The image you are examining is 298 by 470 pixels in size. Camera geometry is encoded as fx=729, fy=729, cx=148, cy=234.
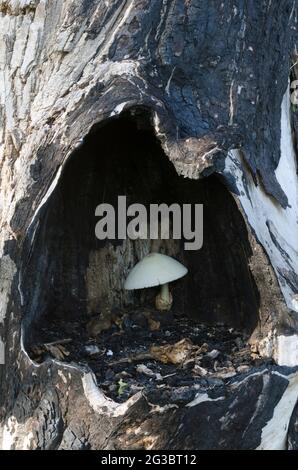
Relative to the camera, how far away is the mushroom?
3320 millimetres

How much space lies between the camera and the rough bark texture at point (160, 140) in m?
2.53

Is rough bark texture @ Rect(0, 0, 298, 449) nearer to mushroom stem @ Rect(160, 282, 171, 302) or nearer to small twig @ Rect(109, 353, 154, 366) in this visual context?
small twig @ Rect(109, 353, 154, 366)

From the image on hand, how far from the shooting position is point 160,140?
8.78 ft

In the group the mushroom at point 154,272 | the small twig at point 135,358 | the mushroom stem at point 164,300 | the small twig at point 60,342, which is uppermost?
the mushroom at point 154,272

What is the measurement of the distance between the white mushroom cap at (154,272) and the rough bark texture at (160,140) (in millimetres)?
552

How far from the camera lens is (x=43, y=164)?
2717 mm

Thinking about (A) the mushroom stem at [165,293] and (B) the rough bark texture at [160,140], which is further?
(A) the mushroom stem at [165,293]

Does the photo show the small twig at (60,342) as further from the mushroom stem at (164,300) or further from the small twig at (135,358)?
the mushroom stem at (164,300)

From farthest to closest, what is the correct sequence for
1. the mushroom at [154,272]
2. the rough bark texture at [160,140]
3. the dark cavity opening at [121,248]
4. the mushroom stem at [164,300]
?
the mushroom stem at [164,300]
the mushroom at [154,272]
the dark cavity opening at [121,248]
the rough bark texture at [160,140]

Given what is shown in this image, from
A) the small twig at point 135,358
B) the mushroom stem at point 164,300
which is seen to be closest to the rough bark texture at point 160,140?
the small twig at point 135,358

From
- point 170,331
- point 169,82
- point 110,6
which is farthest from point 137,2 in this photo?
point 170,331

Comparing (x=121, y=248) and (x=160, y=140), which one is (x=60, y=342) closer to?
(x=121, y=248)

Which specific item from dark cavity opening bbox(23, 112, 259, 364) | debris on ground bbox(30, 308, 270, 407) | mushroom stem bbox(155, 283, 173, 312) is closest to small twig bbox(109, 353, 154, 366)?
debris on ground bbox(30, 308, 270, 407)

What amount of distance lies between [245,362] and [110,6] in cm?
147
